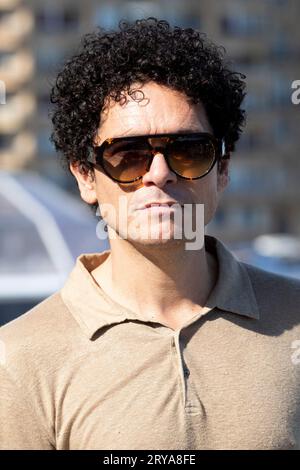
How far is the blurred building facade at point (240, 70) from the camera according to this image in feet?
175

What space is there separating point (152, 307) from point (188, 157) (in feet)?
1.17

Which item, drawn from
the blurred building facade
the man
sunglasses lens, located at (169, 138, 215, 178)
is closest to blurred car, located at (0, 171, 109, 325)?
the man

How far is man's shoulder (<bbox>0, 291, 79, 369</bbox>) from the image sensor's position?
248 cm

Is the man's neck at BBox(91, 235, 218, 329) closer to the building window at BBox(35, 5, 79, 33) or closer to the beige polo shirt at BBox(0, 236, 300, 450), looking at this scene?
the beige polo shirt at BBox(0, 236, 300, 450)

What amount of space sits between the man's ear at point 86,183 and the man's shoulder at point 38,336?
297 mm

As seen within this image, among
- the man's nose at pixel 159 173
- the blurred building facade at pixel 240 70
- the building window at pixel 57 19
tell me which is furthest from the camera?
the building window at pixel 57 19

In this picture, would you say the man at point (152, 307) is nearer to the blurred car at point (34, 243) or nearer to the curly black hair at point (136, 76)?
the curly black hair at point (136, 76)

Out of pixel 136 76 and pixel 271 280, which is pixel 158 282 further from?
pixel 136 76

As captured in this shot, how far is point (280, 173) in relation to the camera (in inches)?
2227

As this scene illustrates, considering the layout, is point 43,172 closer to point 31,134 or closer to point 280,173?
point 31,134

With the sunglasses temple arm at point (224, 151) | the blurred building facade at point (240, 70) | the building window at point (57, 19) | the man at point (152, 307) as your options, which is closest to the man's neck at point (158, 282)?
the man at point (152, 307)

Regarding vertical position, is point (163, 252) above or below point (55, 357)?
above
